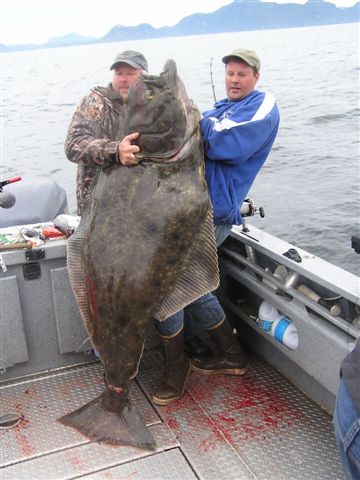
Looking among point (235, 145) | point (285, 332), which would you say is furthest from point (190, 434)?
point (235, 145)

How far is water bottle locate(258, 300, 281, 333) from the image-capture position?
389 cm

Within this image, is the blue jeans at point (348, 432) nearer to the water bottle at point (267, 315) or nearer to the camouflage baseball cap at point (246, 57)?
the water bottle at point (267, 315)

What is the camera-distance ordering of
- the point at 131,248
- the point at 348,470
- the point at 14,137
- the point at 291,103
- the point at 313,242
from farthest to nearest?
1. the point at 291,103
2. the point at 14,137
3. the point at 313,242
4. the point at 131,248
5. the point at 348,470

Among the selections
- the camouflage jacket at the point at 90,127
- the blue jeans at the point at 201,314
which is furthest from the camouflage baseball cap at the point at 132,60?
the blue jeans at the point at 201,314

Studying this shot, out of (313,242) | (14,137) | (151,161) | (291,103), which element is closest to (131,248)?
(151,161)

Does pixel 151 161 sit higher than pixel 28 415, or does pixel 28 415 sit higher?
pixel 151 161

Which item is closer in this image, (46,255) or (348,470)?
(348,470)

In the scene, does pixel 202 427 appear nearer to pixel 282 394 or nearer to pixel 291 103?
pixel 282 394

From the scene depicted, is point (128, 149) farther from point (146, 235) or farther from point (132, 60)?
point (132, 60)

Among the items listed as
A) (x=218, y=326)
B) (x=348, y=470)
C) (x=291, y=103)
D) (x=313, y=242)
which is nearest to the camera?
(x=348, y=470)

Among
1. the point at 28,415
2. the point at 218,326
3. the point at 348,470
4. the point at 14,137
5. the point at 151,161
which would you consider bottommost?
the point at 14,137

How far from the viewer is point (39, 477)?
318 centimetres

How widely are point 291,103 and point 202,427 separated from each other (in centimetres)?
2049

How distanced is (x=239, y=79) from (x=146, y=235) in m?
1.19
